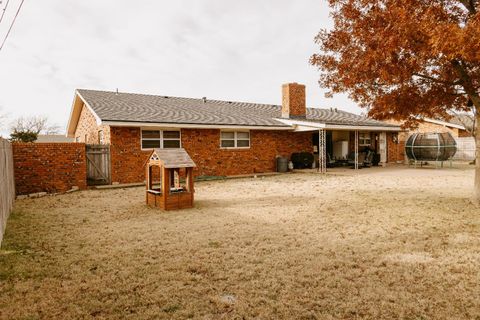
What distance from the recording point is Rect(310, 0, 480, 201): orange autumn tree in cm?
648

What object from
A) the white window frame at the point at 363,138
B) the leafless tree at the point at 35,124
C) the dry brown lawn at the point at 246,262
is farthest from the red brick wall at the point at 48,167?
the leafless tree at the point at 35,124

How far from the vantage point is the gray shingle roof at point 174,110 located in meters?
14.9

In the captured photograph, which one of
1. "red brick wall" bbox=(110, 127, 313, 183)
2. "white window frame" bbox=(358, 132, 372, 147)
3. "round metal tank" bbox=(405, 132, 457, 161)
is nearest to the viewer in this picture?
"red brick wall" bbox=(110, 127, 313, 183)

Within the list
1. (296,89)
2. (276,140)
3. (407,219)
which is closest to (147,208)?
(407,219)

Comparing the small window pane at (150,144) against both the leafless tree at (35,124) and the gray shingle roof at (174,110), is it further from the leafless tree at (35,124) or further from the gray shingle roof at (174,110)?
the leafless tree at (35,124)

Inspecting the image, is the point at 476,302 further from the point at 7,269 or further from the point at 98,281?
the point at 7,269

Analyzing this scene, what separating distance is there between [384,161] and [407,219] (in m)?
18.1

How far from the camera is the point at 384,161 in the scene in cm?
2386

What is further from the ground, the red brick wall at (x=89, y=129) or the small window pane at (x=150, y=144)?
the red brick wall at (x=89, y=129)

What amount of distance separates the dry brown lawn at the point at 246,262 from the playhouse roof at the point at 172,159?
4.16ft

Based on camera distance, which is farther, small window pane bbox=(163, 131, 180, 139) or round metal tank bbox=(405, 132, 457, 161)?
round metal tank bbox=(405, 132, 457, 161)

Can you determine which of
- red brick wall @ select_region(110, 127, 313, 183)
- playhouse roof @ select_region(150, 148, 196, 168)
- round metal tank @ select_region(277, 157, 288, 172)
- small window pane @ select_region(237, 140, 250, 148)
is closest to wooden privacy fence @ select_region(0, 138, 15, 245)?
playhouse roof @ select_region(150, 148, 196, 168)

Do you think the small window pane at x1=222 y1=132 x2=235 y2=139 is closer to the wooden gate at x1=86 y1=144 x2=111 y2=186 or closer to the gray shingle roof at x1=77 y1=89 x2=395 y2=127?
the gray shingle roof at x1=77 y1=89 x2=395 y2=127

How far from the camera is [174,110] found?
58.9ft
